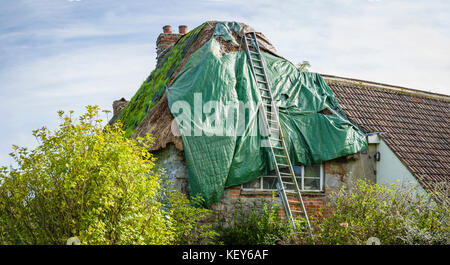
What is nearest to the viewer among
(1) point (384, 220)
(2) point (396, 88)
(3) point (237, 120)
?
(1) point (384, 220)

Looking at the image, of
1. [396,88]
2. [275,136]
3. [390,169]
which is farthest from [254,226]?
[396,88]

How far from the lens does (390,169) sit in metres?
13.2

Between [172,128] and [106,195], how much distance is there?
3.70 metres

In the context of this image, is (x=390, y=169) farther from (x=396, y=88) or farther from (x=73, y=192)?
(x=73, y=192)

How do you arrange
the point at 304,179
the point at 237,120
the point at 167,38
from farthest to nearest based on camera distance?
the point at 167,38 → the point at 304,179 → the point at 237,120

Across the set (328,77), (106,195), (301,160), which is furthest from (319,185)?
(106,195)

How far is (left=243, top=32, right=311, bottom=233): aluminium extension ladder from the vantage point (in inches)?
464

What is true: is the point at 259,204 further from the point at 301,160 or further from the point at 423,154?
the point at 423,154

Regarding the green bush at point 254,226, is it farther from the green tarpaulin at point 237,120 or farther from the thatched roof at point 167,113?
the thatched roof at point 167,113

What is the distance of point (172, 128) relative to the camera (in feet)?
38.2

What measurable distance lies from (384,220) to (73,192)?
562 cm

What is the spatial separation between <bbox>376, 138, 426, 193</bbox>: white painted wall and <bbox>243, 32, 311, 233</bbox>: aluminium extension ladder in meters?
2.51

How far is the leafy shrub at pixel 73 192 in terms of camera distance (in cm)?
809

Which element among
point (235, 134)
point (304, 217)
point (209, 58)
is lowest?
point (304, 217)
